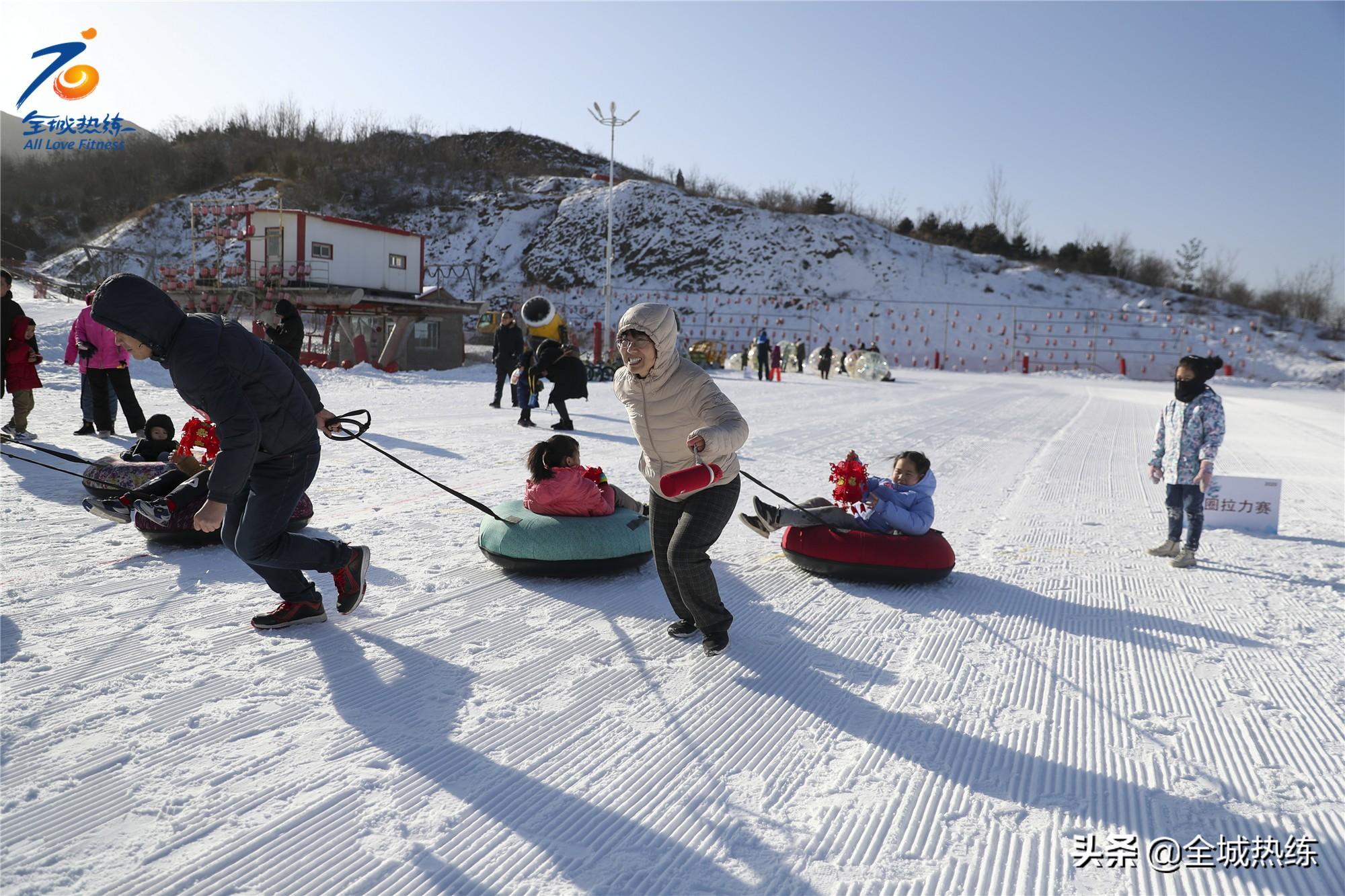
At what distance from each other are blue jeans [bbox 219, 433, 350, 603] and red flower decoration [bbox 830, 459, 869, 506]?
292 centimetres

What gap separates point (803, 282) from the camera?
5528 centimetres

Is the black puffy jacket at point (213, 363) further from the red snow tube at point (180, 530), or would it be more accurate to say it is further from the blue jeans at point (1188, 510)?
the blue jeans at point (1188, 510)

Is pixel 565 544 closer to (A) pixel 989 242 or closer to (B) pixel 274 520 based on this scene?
(B) pixel 274 520

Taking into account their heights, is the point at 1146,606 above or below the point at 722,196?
below

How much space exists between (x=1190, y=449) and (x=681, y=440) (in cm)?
→ 414

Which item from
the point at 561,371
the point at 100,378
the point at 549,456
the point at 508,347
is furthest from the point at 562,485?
the point at 508,347

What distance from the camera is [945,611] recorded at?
185 inches

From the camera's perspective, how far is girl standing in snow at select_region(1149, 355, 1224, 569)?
5777 mm

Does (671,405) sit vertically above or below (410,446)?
above

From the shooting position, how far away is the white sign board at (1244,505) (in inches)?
273

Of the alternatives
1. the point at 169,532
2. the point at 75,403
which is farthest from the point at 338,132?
the point at 169,532

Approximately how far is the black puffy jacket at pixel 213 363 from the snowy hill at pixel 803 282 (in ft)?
133

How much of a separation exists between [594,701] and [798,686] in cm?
87

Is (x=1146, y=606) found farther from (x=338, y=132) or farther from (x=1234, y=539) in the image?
(x=338, y=132)
